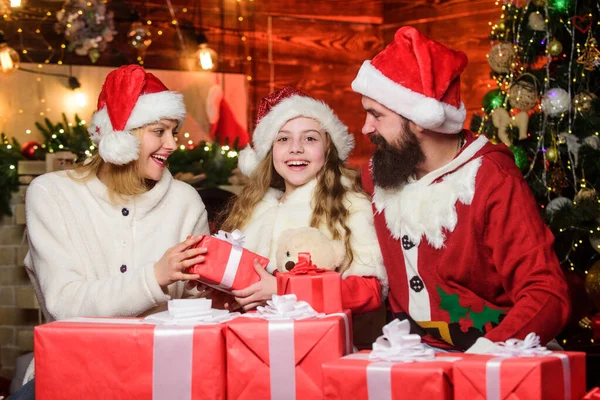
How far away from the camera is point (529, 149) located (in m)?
4.32

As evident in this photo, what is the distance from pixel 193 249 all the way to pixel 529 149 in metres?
2.47

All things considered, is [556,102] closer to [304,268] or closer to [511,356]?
[304,268]

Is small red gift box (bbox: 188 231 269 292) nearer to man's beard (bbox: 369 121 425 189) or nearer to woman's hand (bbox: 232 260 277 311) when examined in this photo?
woman's hand (bbox: 232 260 277 311)

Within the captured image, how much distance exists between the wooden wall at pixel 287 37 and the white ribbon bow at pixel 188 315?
4.63 m

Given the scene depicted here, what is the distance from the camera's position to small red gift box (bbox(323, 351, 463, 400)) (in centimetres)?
181

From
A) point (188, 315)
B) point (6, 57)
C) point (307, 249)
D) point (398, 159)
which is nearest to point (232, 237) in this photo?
point (307, 249)

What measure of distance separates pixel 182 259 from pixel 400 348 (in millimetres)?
788

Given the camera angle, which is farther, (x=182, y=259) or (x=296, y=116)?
(x=296, y=116)

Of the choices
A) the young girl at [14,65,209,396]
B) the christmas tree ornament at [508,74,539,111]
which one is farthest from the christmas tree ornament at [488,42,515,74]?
the young girl at [14,65,209,396]

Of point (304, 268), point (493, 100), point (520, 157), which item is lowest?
point (304, 268)

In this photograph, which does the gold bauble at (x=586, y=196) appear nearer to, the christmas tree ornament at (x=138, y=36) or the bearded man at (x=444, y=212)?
the bearded man at (x=444, y=212)

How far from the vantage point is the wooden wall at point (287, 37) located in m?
6.51

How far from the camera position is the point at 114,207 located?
294cm

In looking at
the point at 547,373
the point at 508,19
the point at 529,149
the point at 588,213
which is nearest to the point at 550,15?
the point at 508,19
